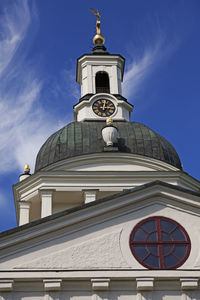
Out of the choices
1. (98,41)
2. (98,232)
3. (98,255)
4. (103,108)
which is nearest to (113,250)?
(98,255)

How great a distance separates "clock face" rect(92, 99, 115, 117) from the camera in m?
33.6

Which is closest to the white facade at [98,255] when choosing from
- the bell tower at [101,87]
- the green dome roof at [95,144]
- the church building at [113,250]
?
the church building at [113,250]

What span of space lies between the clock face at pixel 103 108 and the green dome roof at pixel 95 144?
6.41 feet

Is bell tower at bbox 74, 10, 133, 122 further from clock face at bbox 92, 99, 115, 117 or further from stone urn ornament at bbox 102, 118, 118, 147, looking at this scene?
stone urn ornament at bbox 102, 118, 118, 147

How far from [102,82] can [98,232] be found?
68.7 ft

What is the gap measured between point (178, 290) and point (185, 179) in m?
13.1

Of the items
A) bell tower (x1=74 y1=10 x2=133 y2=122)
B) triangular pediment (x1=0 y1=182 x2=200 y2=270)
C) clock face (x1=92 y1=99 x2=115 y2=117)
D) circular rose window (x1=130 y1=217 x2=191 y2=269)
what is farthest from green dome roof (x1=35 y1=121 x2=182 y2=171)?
circular rose window (x1=130 y1=217 x2=191 y2=269)

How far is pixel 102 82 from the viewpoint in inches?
1438

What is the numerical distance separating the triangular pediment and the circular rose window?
0.50 feet

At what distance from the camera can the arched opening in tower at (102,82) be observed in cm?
3597

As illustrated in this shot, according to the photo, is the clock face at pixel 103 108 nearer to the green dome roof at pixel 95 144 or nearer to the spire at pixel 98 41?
the green dome roof at pixel 95 144

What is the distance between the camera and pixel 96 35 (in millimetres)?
39594

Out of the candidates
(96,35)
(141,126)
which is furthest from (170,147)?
(96,35)

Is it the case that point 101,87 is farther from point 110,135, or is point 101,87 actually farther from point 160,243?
point 160,243
